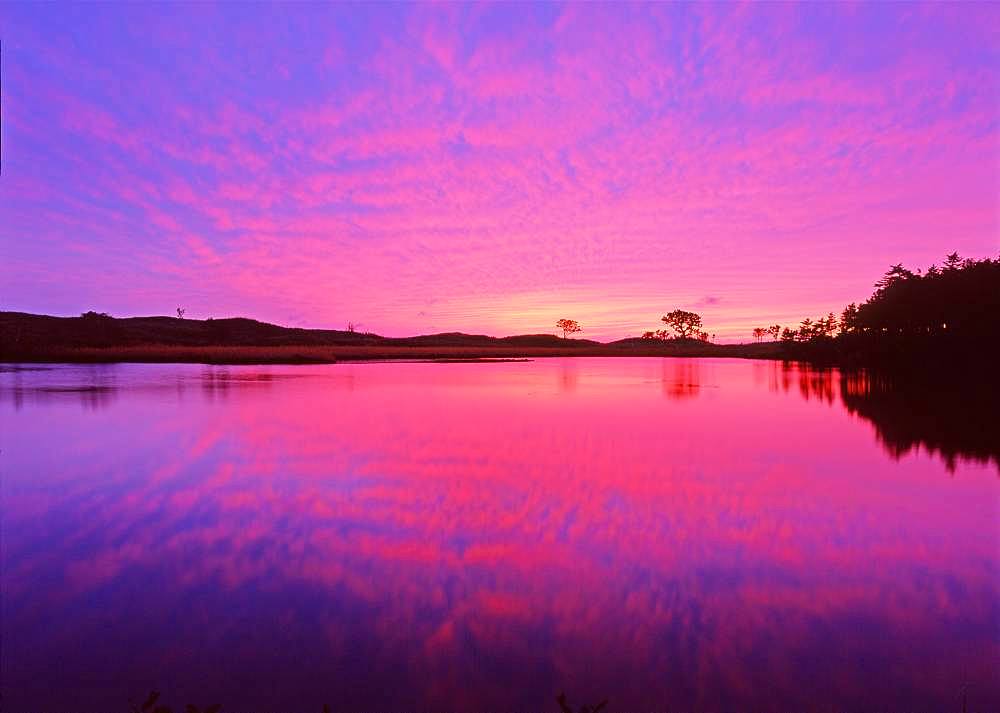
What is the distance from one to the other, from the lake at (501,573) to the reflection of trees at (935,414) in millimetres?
280

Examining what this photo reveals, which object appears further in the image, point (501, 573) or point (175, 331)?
point (175, 331)

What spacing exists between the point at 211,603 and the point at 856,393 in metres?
33.8

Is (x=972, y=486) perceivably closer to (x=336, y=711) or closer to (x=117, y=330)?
(x=336, y=711)

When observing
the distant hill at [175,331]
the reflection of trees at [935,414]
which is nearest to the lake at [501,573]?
the reflection of trees at [935,414]

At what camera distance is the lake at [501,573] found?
→ 493 cm

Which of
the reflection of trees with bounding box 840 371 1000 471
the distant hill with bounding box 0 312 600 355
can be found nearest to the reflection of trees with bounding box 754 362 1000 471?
the reflection of trees with bounding box 840 371 1000 471

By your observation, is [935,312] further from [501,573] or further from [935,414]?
[501,573]

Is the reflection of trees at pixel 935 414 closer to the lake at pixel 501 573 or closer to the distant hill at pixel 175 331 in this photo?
the lake at pixel 501 573

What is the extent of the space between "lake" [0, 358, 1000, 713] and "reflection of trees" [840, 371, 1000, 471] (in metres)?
0.28

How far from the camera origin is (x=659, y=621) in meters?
5.95

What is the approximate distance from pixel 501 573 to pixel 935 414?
21948mm

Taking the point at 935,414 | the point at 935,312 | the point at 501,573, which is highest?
the point at 935,312

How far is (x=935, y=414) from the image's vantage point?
70.9 feet

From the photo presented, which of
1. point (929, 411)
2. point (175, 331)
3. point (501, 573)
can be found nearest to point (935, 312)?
point (929, 411)
